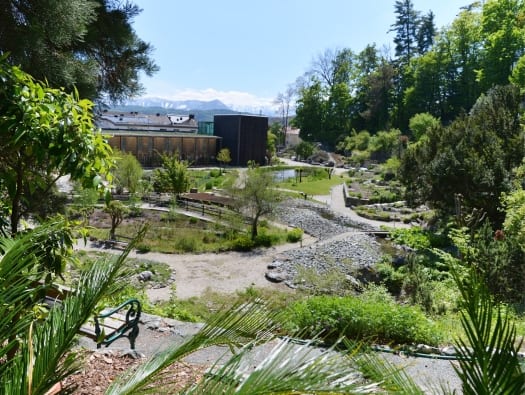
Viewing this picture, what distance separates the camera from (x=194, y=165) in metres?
43.2

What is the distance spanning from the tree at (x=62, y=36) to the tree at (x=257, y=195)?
13.6 m

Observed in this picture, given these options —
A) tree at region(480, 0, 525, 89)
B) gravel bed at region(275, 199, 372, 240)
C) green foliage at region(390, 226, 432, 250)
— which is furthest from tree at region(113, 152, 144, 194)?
tree at region(480, 0, 525, 89)

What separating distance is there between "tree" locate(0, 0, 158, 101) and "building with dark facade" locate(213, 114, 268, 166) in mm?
39666

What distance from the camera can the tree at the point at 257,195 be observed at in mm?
19500

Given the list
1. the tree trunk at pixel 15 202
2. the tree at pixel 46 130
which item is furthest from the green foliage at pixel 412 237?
the tree trunk at pixel 15 202

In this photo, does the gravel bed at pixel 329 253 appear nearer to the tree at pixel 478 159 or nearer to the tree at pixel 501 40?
the tree at pixel 478 159

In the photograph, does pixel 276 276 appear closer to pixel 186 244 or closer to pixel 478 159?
pixel 186 244

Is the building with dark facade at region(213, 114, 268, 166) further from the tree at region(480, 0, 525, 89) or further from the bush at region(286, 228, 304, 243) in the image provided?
the bush at region(286, 228, 304, 243)

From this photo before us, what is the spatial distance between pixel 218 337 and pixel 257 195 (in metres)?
17.6

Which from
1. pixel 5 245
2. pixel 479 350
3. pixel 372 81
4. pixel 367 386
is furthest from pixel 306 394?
pixel 372 81

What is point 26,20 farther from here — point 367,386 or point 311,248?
point 311,248

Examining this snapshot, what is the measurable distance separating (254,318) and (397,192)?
1185 inches

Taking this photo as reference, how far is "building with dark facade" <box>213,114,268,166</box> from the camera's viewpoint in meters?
45.8

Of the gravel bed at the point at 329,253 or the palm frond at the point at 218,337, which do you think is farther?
the gravel bed at the point at 329,253
